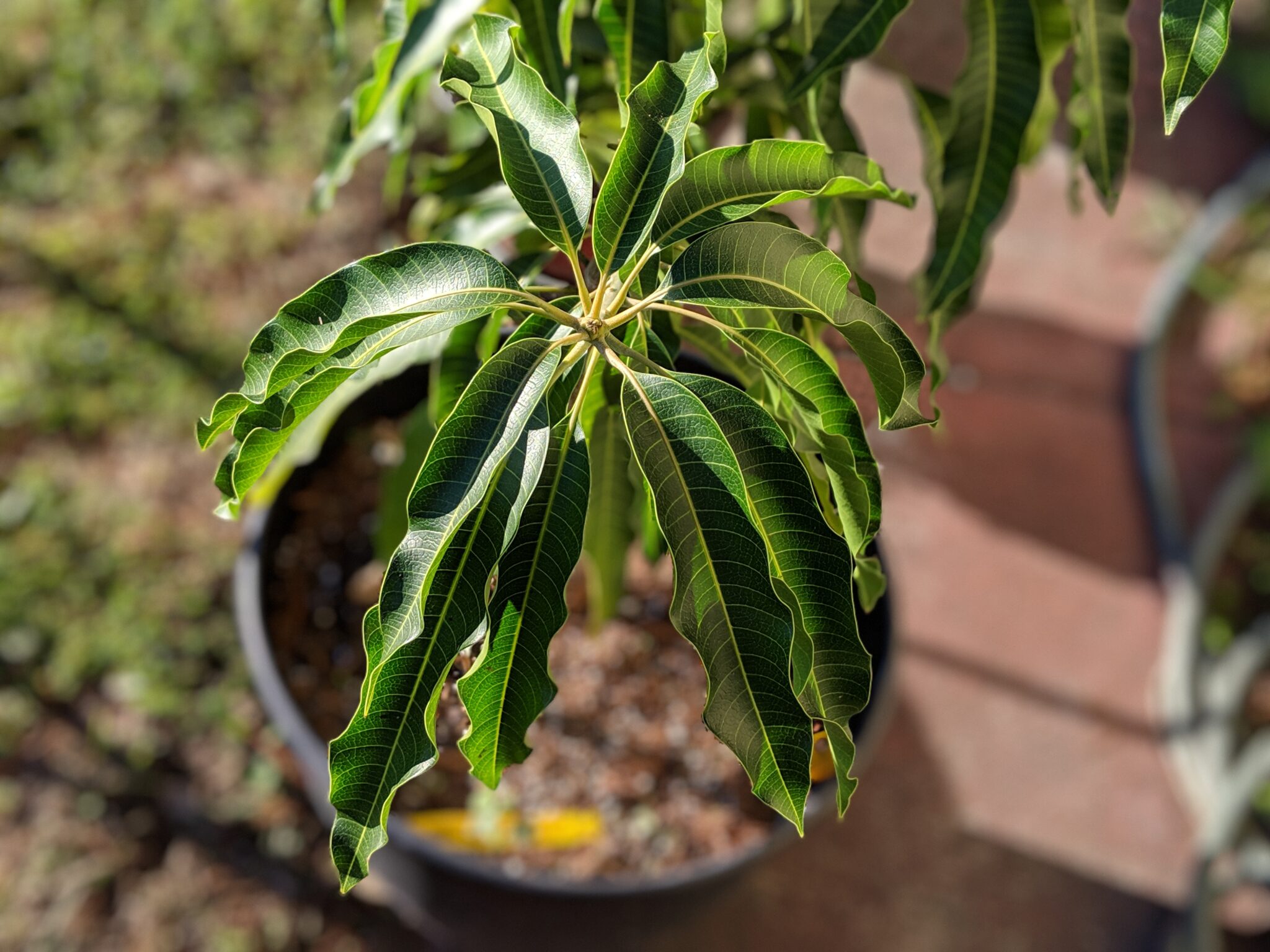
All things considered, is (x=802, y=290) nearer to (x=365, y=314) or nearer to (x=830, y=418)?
(x=830, y=418)

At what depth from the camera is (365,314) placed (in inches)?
25.2

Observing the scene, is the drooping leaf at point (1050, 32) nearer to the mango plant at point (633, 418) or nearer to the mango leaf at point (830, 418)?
the mango plant at point (633, 418)

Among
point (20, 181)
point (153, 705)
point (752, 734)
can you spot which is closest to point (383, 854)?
point (153, 705)

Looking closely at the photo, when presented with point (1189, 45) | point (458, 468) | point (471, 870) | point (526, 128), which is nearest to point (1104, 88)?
point (1189, 45)

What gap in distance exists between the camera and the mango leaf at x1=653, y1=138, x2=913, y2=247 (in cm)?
65

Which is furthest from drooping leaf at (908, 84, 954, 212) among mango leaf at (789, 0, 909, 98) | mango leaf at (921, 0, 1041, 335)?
mango leaf at (789, 0, 909, 98)

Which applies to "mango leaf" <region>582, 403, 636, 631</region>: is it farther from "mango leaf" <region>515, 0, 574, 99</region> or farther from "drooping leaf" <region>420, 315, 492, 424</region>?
"mango leaf" <region>515, 0, 574, 99</region>

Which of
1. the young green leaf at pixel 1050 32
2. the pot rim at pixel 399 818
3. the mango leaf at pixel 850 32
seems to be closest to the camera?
the mango leaf at pixel 850 32

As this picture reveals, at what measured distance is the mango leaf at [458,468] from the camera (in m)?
0.62

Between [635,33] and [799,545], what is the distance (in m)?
0.42

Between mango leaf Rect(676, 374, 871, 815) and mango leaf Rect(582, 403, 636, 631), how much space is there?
0.61 feet

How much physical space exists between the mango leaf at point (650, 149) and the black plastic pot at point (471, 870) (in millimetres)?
374

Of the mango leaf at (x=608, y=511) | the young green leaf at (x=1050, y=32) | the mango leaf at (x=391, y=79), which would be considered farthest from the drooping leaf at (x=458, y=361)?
the young green leaf at (x=1050, y=32)

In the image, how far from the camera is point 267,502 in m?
1.20
